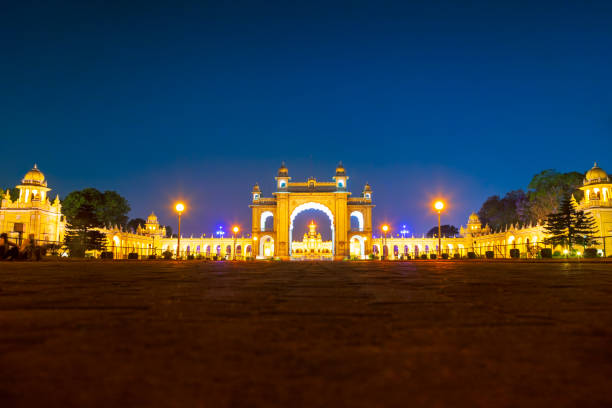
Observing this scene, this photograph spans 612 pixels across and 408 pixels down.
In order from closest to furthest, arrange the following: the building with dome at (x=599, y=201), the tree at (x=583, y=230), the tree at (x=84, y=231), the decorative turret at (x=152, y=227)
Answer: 1. the tree at (x=583, y=230)
2. the tree at (x=84, y=231)
3. the building with dome at (x=599, y=201)
4. the decorative turret at (x=152, y=227)

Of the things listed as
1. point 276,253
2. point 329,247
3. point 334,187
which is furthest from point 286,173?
point 329,247

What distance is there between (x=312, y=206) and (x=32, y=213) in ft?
105

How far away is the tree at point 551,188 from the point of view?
49969mm

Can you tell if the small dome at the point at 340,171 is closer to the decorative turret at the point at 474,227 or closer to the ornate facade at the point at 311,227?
the ornate facade at the point at 311,227

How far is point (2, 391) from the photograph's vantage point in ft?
2.13

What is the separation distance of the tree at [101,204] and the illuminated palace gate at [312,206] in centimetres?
1973

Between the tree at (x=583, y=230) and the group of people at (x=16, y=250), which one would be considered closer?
the group of people at (x=16, y=250)

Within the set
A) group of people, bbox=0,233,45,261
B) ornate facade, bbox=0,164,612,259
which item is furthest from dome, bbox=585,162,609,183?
group of people, bbox=0,233,45,261

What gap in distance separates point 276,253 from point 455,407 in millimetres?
52389

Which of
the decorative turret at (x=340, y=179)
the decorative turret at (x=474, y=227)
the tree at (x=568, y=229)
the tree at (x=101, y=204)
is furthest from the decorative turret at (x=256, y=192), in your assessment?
the tree at (x=568, y=229)

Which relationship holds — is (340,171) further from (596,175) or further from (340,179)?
(596,175)

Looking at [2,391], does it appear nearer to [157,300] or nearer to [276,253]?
[157,300]

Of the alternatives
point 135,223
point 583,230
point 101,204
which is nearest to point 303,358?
point 583,230

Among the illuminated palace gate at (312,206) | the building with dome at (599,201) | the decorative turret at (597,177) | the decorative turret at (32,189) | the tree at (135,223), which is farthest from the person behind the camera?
the tree at (135,223)
